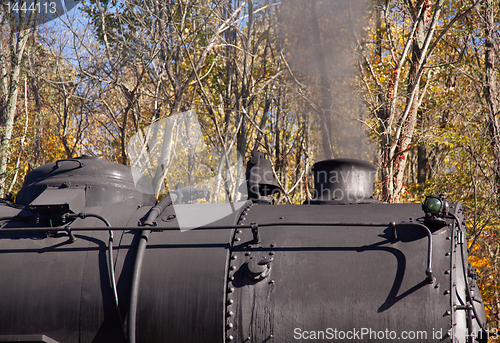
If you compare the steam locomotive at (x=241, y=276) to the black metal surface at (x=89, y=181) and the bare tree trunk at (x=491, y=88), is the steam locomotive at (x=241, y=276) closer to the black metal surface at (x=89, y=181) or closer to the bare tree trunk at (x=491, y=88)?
the black metal surface at (x=89, y=181)

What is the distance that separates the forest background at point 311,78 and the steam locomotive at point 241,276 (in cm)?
392

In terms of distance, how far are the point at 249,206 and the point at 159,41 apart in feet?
24.6

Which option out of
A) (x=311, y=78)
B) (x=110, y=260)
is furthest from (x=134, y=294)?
(x=311, y=78)

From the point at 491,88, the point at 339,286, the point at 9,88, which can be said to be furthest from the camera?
the point at 9,88

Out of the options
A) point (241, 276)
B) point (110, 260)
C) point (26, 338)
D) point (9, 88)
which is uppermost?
point (9, 88)

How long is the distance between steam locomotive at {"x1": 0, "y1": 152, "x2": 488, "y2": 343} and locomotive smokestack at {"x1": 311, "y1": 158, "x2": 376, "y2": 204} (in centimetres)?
47

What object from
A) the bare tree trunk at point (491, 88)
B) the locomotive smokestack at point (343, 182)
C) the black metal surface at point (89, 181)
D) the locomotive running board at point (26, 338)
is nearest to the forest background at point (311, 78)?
the bare tree trunk at point (491, 88)

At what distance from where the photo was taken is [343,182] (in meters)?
4.16

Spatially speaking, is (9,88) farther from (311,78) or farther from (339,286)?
(339,286)

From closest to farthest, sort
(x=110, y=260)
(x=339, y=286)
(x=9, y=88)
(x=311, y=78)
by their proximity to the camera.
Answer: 1. (x=339, y=286)
2. (x=110, y=260)
3. (x=311, y=78)
4. (x=9, y=88)

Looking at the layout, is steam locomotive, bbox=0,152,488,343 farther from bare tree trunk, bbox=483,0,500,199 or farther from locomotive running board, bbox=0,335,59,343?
bare tree trunk, bbox=483,0,500,199

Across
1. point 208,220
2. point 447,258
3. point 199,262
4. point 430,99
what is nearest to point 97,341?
point 199,262

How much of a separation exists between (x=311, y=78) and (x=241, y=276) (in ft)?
22.4

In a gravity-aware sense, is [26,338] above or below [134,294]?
below
